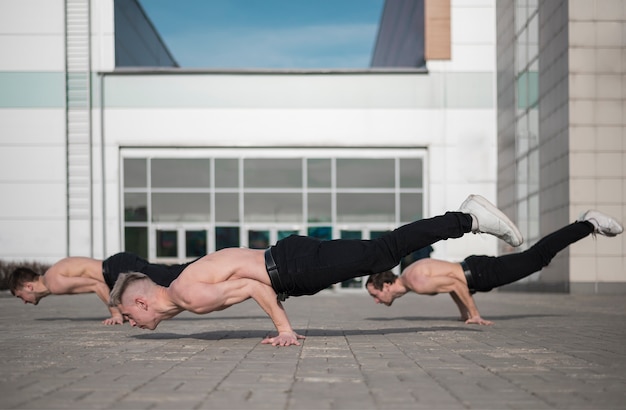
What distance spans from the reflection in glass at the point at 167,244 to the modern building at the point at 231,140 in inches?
1.5

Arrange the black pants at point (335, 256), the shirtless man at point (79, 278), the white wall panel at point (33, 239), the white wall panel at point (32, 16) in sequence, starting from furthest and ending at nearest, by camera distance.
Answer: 1. the white wall panel at point (32, 16)
2. the white wall panel at point (33, 239)
3. the shirtless man at point (79, 278)
4. the black pants at point (335, 256)

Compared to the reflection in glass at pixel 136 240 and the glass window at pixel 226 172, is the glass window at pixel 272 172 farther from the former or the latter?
the reflection in glass at pixel 136 240

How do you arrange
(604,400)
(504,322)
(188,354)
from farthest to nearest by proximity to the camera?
(504,322) < (188,354) < (604,400)

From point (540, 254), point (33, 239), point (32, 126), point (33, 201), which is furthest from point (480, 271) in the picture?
point (32, 126)

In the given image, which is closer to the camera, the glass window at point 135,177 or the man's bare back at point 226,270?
the man's bare back at point 226,270

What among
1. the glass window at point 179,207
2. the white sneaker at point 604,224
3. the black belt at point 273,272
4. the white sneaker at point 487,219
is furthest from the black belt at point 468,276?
the glass window at point 179,207

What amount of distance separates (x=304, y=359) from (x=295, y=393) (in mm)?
1719

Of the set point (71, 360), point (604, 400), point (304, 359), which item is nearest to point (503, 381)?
point (604, 400)

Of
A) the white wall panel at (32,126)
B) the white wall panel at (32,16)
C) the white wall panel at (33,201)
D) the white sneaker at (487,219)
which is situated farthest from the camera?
the white wall panel at (32,16)

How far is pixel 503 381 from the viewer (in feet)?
17.0

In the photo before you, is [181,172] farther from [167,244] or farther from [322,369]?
[322,369]

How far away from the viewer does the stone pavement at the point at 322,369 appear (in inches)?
178

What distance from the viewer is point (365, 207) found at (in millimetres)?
32125

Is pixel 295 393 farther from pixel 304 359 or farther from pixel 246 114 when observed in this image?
pixel 246 114
